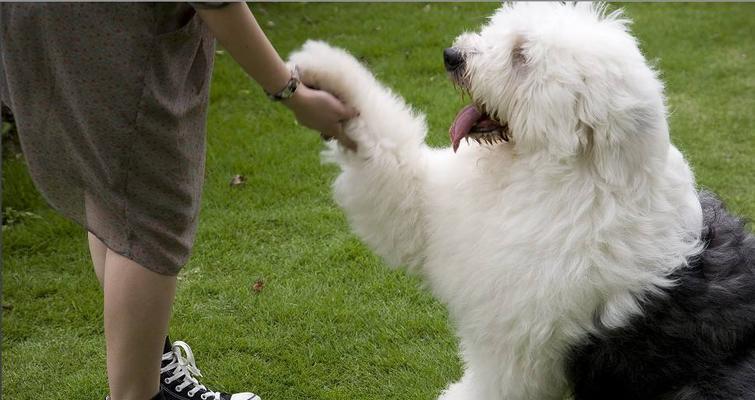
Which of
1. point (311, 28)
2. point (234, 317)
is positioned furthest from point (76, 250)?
point (311, 28)

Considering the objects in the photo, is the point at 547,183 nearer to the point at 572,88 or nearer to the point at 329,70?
the point at 572,88

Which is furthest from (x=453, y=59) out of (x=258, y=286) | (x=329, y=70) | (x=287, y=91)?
(x=258, y=286)

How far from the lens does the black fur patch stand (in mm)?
2170

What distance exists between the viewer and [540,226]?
2.17 meters

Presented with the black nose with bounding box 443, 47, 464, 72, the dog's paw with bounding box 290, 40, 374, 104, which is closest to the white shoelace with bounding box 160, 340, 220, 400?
the dog's paw with bounding box 290, 40, 374, 104

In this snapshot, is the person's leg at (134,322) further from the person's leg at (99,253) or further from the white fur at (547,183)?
the white fur at (547,183)

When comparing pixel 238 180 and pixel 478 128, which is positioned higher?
pixel 478 128

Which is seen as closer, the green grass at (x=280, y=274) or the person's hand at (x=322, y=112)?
the person's hand at (x=322, y=112)

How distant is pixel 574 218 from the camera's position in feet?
7.03

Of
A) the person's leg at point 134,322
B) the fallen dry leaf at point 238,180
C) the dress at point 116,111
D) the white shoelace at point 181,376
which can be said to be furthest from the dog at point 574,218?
the fallen dry leaf at point 238,180

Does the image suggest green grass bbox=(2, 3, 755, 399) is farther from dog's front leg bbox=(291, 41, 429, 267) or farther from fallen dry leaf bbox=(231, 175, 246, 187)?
dog's front leg bbox=(291, 41, 429, 267)

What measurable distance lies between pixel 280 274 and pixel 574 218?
199cm

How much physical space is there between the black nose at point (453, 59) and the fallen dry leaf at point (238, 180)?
263 cm

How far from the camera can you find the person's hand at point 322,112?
211 cm
